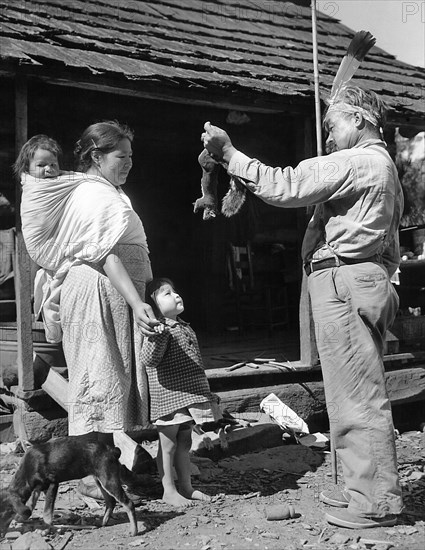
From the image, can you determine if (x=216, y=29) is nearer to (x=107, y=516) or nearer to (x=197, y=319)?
(x=197, y=319)

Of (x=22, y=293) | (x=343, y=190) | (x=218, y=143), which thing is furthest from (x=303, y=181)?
(x=22, y=293)

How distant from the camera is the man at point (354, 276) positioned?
3.58 metres

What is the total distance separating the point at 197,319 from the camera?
1005 cm

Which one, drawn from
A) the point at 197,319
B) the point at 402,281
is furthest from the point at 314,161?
the point at 197,319

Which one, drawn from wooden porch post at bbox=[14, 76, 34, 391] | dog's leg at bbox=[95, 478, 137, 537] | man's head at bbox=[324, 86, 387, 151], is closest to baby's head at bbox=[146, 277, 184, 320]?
dog's leg at bbox=[95, 478, 137, 537]

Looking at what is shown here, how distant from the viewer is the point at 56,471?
350cm

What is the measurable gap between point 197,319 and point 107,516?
6.36 meters

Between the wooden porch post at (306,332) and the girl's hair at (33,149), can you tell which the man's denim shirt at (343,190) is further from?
the wooden porch post at (306,332)

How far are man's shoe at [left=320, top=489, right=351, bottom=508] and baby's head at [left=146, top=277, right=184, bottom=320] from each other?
143 centimetres

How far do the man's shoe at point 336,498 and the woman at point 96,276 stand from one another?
121cm

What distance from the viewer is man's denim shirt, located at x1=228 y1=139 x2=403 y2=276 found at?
354 centimetres

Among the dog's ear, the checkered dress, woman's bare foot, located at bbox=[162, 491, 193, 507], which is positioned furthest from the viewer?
woman's bare foot, located at bbox=[162, 491, 193, 507]

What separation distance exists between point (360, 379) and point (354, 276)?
549 millimetres

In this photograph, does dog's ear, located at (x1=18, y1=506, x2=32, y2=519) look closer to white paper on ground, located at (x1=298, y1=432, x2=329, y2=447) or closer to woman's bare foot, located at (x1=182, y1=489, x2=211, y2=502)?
woman's bare foot, located at (x1=182, y1=489, x2=211, y2=502)
